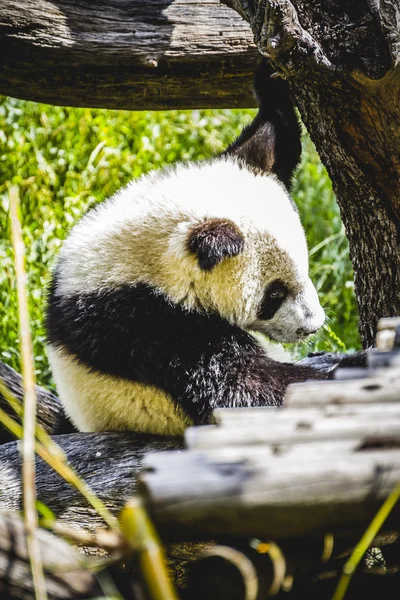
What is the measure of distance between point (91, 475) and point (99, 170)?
128 inches

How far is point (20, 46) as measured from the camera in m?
3.34

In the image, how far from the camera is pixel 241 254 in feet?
9.25

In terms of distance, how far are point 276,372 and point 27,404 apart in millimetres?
1271

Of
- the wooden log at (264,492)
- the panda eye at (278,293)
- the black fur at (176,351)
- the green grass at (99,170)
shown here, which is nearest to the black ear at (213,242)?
the black fur at (176,351)

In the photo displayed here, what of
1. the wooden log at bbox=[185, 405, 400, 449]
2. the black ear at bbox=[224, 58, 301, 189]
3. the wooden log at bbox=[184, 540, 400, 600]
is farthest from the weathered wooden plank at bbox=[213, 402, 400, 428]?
the black ear at bbox=[224, 58, 301, 189]

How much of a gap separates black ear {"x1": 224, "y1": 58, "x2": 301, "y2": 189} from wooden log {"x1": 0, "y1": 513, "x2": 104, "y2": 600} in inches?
80.0

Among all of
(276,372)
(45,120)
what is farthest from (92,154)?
(276,372)

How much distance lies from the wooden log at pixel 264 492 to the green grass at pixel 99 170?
3.18 metres

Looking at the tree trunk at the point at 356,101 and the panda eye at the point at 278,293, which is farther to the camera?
the panda eye at the point at 278,293

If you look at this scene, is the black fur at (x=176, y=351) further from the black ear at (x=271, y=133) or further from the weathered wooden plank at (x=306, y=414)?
the weathered wooden plank at (x=306, y=414)

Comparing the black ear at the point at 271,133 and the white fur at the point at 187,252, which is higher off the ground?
the black ear at the point at 271,133

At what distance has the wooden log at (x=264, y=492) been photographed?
1354mm

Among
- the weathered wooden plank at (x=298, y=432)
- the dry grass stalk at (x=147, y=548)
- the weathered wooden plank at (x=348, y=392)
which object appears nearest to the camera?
the dry grass stalk at (x=147, y=548)

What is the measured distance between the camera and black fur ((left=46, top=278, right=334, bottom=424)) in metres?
2.60
